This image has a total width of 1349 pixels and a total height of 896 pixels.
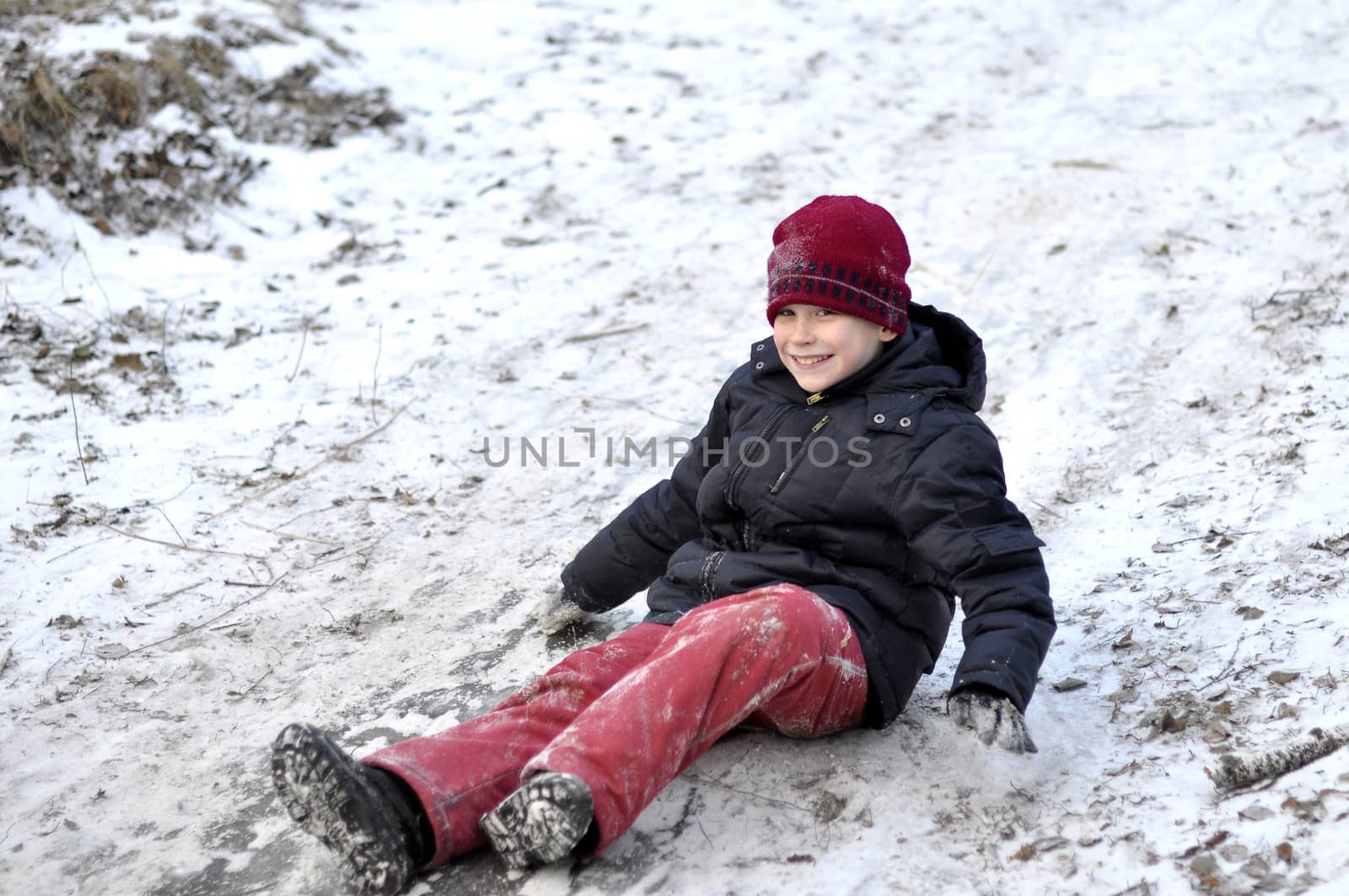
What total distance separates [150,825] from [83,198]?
4.71m

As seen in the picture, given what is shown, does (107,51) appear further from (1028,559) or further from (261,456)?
(1028,559)

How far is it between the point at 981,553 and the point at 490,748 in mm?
1208

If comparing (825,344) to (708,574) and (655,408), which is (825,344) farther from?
(655,408)

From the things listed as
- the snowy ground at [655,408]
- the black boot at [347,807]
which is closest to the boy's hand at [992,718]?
the snowy ground at [655,408]

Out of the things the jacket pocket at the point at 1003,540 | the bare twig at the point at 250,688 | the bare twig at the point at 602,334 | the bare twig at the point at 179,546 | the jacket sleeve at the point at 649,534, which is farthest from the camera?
the bare twig at the point at 602,334

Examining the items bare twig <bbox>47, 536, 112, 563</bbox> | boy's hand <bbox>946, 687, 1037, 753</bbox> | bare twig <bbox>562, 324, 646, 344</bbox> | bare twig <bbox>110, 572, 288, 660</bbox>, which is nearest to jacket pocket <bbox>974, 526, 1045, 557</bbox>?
boy's hand <bbox>946, 687, 1037, 753</bbox>

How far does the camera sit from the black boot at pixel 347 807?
2406 millimetres

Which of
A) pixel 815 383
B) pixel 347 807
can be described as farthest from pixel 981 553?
pixel 347 807

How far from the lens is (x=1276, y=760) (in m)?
2.48

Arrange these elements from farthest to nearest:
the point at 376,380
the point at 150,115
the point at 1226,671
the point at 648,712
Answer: the point at 150,115 < the point at 376,380 < the point at 1226,671 < the point at 648,712

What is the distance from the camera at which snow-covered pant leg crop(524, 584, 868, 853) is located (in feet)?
7.94

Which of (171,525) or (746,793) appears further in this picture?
(171,525)

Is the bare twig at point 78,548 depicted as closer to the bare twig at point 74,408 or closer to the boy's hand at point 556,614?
the bare twig at point 74,408

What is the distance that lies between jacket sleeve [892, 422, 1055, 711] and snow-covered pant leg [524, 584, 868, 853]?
29 centimetres
